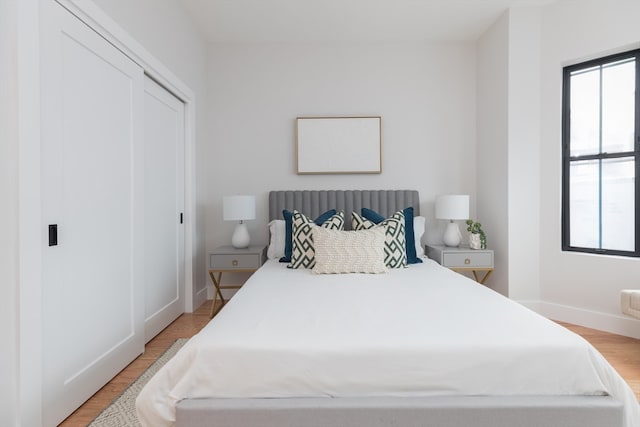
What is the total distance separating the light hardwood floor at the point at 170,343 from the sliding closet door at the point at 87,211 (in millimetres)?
57

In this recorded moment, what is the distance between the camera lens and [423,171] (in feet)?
12.4

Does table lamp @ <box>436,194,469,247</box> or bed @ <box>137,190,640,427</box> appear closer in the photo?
bed @ <box>137,190,640,427</box>

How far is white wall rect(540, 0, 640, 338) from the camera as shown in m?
2.80

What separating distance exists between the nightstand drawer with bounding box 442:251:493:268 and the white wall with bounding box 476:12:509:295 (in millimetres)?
198

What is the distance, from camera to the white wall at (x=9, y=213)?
1.42 metres

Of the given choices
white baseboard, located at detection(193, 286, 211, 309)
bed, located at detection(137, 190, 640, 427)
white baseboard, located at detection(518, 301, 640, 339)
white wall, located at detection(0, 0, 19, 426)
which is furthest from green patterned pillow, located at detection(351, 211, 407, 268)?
white wall, located at detection(0, 0, 19, 426)

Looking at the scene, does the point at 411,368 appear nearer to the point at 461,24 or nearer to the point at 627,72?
the point at 627,72

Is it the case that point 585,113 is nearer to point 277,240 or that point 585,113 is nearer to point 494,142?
point 494,142

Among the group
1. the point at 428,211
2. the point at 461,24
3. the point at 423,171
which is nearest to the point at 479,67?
the point at 461,24

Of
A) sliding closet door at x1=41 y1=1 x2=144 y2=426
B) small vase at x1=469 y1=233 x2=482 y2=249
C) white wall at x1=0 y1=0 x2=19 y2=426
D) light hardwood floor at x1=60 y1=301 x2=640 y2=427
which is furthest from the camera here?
small vase at x1=469 y1=233 x2=482 y2=249

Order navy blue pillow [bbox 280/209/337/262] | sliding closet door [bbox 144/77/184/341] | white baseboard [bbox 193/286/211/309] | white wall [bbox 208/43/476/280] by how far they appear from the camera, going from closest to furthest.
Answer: sliding closet door [bbox 144/77/184/341] → navy blue pillow [bbox 280/209/337/262] → white baseboard [bbox 193/286/211/309] → white wall [bbox 208/43/476/280]

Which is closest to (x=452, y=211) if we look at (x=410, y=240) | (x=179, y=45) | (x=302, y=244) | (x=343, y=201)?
(x=410, y=240)

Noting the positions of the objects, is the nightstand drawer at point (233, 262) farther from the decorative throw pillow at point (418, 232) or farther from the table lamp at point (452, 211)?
the table lamp at point (452, 211)

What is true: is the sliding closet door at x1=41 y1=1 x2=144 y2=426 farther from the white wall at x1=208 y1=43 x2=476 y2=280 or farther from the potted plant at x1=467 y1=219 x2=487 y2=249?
the potted plant at x1=467 y1=219 x2=487 y2=249
